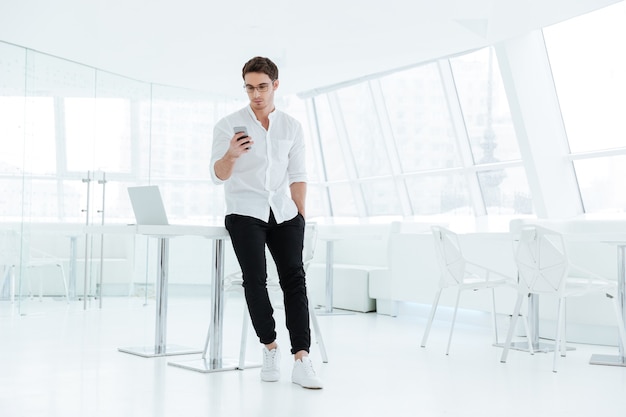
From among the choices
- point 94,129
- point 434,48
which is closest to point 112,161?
point 94,129

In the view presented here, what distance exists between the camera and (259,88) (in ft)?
11.2

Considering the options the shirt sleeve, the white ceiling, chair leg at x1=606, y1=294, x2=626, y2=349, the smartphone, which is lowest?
chair leg at x1=606, y1=294, x2=626, y2=349

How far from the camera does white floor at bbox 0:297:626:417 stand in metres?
2.84

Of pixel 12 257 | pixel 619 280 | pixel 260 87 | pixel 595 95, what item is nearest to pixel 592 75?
pixel 595 95

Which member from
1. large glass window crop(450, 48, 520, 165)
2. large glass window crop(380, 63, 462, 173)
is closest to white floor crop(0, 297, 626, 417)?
large glass window crop(450, 48, 520, 165)

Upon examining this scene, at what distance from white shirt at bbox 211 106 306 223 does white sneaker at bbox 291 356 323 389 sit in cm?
66

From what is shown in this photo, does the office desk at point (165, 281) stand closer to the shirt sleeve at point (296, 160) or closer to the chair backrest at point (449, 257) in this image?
the shirt sleeve at point (296, 160)

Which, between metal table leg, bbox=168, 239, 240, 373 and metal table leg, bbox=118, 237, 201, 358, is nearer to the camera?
metal table leg, bbox=168, 239, 240, 373

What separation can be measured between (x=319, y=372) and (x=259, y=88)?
1471 millimetres

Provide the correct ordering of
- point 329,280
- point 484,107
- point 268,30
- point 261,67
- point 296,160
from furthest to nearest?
point 484,107 → point 329,280 → point 268,30 → point 296,160 → point 261,67

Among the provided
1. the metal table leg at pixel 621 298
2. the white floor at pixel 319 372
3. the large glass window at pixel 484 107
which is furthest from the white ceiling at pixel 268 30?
the white floor at pixel 319 372

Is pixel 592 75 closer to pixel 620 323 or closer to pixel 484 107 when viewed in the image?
pixel 484 107

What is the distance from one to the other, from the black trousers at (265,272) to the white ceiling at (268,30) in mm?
2614

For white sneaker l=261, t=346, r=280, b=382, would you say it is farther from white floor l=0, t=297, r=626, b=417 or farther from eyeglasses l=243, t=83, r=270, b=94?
eyeglasses l=243, t=83, r=270, b=94
